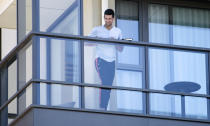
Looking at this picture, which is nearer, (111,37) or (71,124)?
(71,124)

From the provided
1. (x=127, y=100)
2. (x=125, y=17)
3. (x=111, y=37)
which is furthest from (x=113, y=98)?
(x=125, y=17)

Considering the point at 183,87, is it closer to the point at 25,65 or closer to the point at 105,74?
the point at 105,74

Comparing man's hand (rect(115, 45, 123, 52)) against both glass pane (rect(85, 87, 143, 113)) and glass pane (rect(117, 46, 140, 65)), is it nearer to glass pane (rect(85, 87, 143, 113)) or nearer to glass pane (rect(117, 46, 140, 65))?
glass pane (rect(117, 46, 140, 65))

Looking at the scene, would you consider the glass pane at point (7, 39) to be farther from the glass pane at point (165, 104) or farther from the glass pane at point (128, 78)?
the glass pane at point (165, 104)

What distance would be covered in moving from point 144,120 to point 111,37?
1604 millimetres

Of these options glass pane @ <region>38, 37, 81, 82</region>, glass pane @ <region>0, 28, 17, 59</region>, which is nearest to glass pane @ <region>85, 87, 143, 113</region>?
glass pane @ <region>38, 37, 81, 82</region>

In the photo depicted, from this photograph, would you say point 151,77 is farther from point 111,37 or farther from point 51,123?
point 51,123

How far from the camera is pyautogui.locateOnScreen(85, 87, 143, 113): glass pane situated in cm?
1414

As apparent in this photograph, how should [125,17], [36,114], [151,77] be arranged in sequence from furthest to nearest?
[125,17] → [151,77] → [36,114]

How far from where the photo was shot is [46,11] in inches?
559

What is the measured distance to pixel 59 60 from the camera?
556 inches

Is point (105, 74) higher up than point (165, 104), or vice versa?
point (105, 74)

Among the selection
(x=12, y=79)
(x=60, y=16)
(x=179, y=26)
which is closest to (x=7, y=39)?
(x=179, y=26)

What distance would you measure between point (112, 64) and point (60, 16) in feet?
3.96
